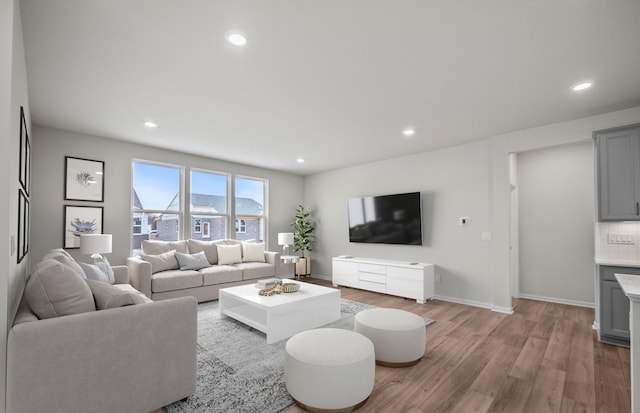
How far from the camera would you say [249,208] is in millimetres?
6523

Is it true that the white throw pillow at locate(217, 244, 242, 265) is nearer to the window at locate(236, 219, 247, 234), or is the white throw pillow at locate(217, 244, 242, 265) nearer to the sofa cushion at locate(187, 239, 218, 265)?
the sofa cushion at locate(187, 239, 218, 265)

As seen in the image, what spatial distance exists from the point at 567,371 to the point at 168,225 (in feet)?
18.5

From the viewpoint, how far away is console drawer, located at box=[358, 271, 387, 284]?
518 cm

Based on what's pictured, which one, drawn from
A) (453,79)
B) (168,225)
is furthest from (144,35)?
(168,225)

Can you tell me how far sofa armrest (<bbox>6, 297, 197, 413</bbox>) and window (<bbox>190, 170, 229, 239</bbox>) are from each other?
12.7 feet

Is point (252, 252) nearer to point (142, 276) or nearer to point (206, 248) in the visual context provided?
point (206, 248)

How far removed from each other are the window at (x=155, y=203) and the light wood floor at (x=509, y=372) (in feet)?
13.8

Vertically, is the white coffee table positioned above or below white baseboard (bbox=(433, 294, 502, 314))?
above

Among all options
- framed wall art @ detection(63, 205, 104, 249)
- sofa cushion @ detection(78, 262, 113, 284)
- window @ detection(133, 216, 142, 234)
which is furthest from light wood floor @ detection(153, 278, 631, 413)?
window @ detection(133, 216, 142, 234)

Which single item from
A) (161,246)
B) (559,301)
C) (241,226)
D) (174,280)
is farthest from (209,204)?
(559,301)

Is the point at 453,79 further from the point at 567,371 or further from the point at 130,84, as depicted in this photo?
the point at 130,84

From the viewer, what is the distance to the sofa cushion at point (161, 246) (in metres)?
4.73

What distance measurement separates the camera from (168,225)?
529 centimetres

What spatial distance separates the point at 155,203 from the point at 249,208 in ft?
6.23
